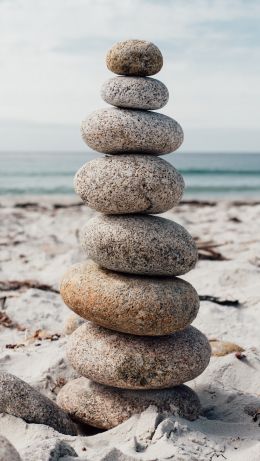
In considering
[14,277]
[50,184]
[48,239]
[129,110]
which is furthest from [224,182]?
[129,110]

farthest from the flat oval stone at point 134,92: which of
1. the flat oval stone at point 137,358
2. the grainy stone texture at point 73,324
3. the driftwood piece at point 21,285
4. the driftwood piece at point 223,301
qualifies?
the driftwood piece at point 21,285

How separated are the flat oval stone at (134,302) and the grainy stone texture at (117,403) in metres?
0.57

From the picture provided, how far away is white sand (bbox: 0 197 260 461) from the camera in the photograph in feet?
13.7

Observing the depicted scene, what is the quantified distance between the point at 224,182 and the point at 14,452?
35.5 meters

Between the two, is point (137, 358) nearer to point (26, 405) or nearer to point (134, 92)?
point (26, 405)

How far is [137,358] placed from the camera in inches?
186

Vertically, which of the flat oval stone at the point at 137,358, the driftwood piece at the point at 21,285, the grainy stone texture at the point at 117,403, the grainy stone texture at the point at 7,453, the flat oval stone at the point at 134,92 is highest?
the flat oval stone at the point at 134,92

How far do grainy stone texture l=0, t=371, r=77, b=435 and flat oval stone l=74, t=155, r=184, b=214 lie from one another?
1525 millimetres

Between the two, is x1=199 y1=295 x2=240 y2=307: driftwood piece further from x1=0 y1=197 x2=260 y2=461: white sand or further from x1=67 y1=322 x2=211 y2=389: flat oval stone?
x1=67 y1=322 x2=211 y2=389: flat oval stone

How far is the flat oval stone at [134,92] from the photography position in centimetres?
477

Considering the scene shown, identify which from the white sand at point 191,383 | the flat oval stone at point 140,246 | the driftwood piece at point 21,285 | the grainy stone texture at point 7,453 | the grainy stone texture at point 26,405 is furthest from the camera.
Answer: the driftwood piece at point 21,285

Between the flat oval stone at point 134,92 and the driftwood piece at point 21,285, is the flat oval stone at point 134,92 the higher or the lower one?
the higher one

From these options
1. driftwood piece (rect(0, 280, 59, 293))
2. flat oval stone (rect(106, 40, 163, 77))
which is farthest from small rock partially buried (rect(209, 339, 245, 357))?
driftwood piece (rect(0, 280, 59, 293))

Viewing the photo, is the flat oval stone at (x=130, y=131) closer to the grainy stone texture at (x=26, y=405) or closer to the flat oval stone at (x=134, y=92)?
the flat oval stone at (x=134, y=92)
